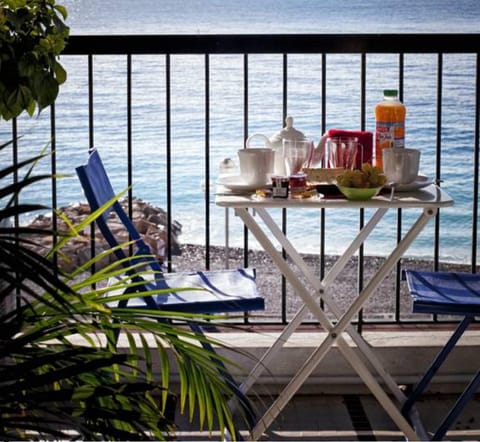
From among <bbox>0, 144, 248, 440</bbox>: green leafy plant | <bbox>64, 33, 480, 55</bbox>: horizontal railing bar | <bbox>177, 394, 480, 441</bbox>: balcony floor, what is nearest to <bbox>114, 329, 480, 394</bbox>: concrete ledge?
<bbox>177, 394, 480, 441</bbox>: balcony floor

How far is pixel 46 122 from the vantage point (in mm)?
20828

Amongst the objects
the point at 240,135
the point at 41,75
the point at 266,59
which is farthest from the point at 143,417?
the point at 266,59

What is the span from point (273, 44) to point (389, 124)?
0.72 meters

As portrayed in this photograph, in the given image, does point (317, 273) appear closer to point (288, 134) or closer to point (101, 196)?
point (288, 134)

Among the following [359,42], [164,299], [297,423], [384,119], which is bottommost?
[297,423]

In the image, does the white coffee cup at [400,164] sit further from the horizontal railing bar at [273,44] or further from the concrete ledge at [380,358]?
the concrete ledge at [380,358]

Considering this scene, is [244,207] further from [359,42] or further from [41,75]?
[359,42]

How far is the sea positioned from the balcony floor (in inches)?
461

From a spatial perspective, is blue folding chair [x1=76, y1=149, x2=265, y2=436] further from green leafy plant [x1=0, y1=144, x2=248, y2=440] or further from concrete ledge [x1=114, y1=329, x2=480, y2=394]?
green leafy plant [x1=0, y1=144, x2=248, y2=440]

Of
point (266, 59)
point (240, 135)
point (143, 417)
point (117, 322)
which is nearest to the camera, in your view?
point (143, 417)

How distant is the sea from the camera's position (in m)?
17.2

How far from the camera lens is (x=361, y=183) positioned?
9.45ft

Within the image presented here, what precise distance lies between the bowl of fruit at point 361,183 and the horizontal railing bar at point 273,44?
2.79 feet

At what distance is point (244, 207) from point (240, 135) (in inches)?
682
